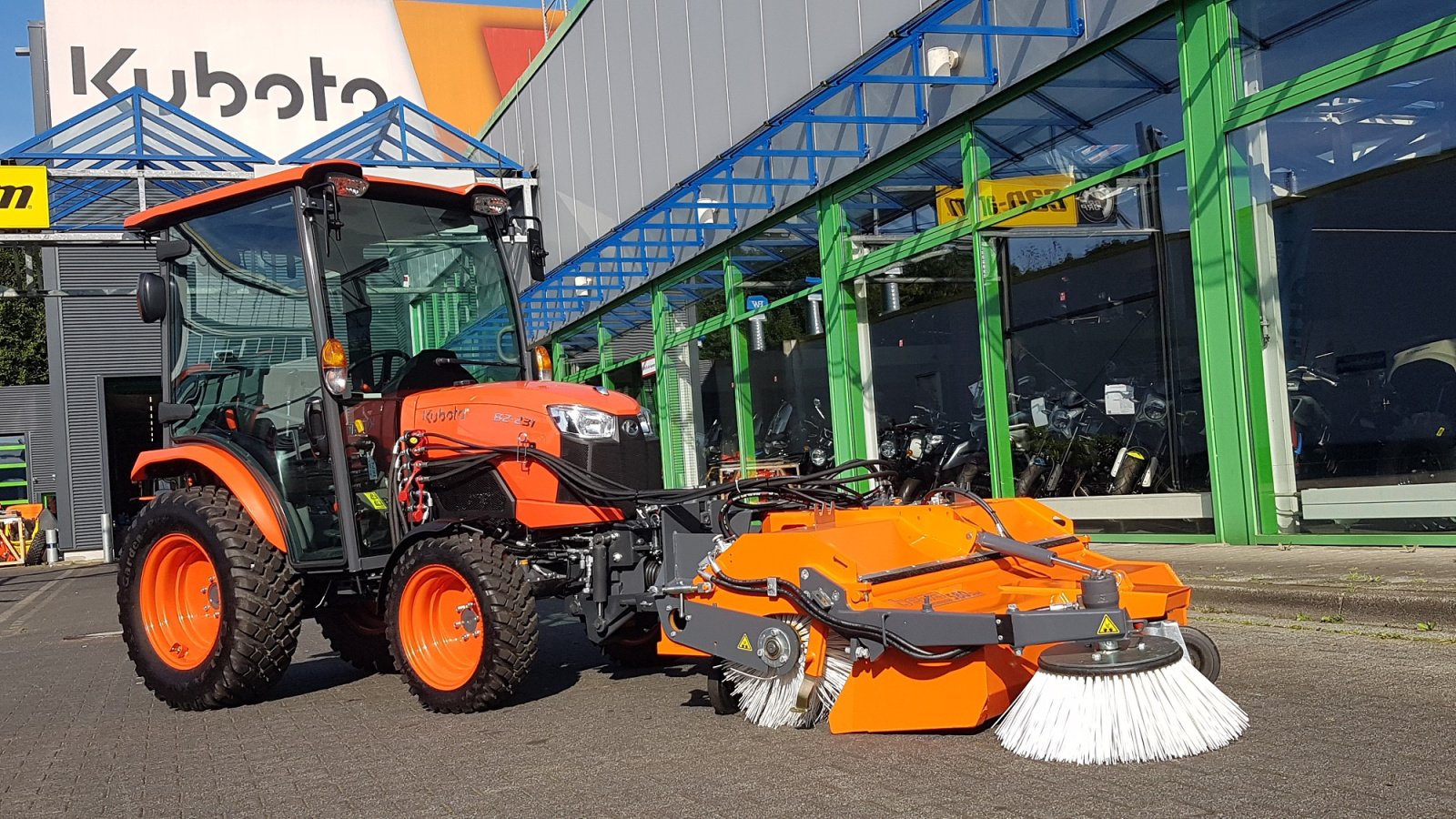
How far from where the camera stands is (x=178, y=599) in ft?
23.2

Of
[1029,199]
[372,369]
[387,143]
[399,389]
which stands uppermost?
[387,143]

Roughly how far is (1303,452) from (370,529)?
5883 millimetres

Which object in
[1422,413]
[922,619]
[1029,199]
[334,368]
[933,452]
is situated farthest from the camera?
[933,452]

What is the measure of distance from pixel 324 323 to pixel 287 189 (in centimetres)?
69

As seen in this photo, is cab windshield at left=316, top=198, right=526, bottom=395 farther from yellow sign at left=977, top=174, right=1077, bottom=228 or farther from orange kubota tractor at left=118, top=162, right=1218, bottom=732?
yellow sign at left=977, top=174, right=1077, bottom=228

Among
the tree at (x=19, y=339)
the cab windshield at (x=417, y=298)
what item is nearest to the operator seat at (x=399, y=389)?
the cab windshield at (x=417, y=298)

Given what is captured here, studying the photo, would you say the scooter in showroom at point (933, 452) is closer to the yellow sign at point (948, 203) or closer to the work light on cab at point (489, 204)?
the yellow sign at point (948, 203)

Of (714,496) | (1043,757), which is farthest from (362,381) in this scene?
(1043,757)

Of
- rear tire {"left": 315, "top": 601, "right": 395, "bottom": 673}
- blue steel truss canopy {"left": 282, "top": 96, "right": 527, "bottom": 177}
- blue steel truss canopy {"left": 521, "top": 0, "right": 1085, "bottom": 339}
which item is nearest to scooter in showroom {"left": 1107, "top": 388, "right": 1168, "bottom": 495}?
blue steel truss canopy {"left": 521, "top": 0, "right": 1085, "bottom": 339}

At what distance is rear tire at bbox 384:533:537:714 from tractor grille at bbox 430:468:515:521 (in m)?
0.32

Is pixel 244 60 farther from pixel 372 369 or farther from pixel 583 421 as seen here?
pixel 583 421

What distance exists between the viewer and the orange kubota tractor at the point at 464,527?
4621 mm

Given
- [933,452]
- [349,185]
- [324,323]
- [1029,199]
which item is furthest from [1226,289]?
[324,323]

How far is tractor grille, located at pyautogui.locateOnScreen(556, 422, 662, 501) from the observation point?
6152mm
